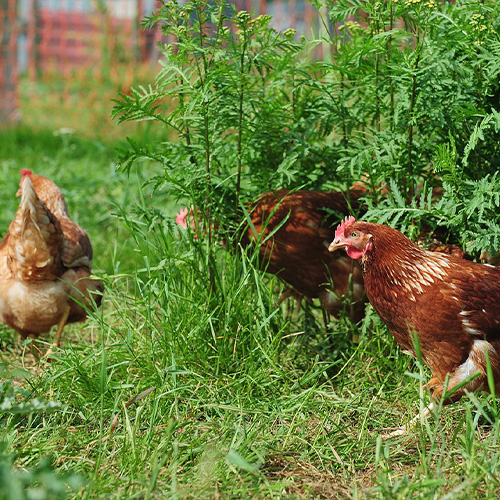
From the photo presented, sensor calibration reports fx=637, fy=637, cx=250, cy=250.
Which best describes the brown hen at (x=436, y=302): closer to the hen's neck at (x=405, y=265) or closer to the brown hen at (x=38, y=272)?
the hen's neck at (x=405, y=265)

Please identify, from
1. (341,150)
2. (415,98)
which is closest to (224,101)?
(341,150)

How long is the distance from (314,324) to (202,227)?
766mm

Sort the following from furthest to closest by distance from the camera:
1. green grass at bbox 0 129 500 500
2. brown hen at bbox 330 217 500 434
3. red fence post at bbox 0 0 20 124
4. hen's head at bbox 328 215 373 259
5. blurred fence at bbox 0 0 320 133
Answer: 1. red fence post at bbox 0 0 20 124
2. blurred fence at bbox 0 0 320 133
3. hen's head at bbox 328 215 373 259
4. brown hen at bbox 330 217 500 434
5. green grass at bbox 0 129 500 500

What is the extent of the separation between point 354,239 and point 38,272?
1558mm

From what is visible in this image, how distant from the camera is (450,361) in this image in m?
2.41

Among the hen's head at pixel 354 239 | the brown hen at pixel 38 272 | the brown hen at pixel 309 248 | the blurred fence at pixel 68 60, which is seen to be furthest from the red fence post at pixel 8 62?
the hen's head at pixel 354 239

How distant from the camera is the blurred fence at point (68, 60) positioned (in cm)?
948

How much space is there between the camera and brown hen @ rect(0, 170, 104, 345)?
10.0 feet

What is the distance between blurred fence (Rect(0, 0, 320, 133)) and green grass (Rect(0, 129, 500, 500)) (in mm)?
6541

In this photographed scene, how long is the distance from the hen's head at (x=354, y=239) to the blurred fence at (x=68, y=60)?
21.5 ft

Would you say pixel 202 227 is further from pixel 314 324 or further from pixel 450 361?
pixel 450 361

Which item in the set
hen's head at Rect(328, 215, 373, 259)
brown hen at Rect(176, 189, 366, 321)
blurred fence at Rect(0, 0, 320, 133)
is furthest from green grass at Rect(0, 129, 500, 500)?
blurred fence at Rect(0, 0, 320, 133)

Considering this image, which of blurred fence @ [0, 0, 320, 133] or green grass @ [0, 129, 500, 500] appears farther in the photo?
blurred fence @ [0, 0, 320, 133]

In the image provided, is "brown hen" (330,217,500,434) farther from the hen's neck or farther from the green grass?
the green grass
